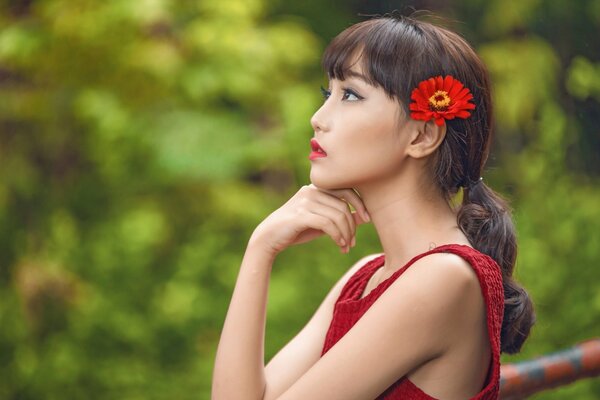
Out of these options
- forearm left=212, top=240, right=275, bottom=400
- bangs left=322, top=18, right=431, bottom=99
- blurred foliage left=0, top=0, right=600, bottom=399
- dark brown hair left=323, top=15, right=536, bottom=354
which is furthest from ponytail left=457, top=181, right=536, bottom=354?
blurred foliage left=0, top=0, right=600, bottom=399

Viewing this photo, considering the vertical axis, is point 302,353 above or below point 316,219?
below

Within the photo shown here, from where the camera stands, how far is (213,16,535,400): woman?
1.55 meters

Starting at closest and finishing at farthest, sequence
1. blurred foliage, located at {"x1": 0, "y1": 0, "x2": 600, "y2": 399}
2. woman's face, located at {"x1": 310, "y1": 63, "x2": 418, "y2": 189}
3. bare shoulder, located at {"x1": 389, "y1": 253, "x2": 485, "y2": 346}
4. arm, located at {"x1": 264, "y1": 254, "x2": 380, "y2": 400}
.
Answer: bare shoulder, located at {"x1": 389, "y1": 253, "x2": 485, "y2": 346} < woman's face, located at {"x1": 310, "y1": 63, "x2": 418, "y2": 189} < arm, located at {"x1": 264, "y1": 254, "x2": 380, "y2": 400} < blurred foliage, located at {"x1": 0, "y1": 0, "x2": 600, "y2": 399}

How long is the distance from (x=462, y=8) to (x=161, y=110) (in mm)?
2053

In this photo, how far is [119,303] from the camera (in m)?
4.56

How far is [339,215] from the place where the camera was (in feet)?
5.75

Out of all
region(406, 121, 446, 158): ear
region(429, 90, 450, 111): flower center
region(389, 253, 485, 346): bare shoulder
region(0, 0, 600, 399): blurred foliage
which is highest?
region(429, 90, 450, 111): flower center

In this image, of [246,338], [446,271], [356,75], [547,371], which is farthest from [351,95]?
[547,371]

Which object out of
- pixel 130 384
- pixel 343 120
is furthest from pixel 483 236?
pixel 130 384

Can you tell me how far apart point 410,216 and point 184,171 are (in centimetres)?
366

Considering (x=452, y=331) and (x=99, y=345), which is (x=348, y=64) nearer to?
(x=452, y=331)

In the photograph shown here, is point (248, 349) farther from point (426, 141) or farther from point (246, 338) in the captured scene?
point (426, 141)

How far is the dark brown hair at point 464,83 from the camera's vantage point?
1.64m

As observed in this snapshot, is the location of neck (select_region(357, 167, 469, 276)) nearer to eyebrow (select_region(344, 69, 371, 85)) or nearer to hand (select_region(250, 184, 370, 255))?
hand (select_region(250, 184, 370, 255))
